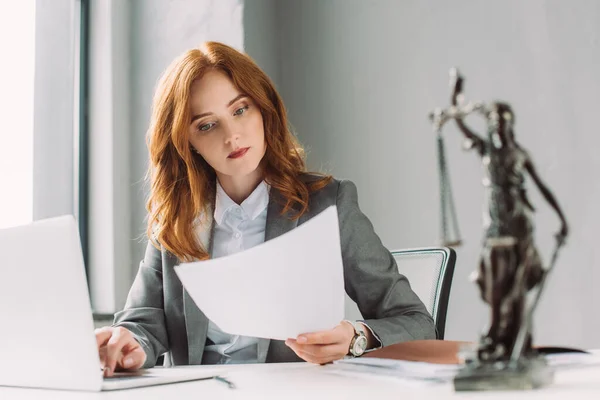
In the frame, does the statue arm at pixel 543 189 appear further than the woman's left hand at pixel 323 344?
No

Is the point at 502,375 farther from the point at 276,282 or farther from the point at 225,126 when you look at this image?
the point at 225,126

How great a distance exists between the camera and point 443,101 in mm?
2572

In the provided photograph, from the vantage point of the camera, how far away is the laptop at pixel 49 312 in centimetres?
85

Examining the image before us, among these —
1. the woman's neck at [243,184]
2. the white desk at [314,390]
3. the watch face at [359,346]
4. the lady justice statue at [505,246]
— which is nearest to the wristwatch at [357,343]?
the watch face at [359,346]

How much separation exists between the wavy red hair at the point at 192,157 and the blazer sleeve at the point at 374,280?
0.10 metres

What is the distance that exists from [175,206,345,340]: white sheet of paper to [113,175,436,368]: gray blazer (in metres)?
0.49

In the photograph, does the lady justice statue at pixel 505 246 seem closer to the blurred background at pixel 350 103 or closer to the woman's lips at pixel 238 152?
the woman's lips at pixel 238 152

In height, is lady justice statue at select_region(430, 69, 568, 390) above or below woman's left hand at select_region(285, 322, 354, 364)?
above

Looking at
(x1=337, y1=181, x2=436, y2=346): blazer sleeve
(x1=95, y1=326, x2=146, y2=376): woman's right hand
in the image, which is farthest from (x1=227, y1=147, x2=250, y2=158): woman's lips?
(x1=95, y1=326, x2=146, y2=376): woman's right hand

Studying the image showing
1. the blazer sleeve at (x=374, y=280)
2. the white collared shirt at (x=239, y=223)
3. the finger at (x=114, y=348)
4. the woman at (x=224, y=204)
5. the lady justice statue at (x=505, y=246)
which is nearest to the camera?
the lady justice statue at (x=505, y=246)

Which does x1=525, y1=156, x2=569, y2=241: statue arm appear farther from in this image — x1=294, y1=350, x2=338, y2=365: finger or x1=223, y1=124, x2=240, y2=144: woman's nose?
x1=223, y1=124, x2=240, y2=144: woman's nose

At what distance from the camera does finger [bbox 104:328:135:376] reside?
3.63 feet

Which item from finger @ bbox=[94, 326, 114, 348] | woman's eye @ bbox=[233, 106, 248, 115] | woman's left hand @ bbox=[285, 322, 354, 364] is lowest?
finger @ bbox=[94, 326, 114, 348]

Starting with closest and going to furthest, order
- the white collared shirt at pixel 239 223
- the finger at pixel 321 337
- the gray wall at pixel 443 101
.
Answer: the finger at pixel 321 337 → the white collared shirt at pixel 239 223 → the gray wall at pixel 443 101
